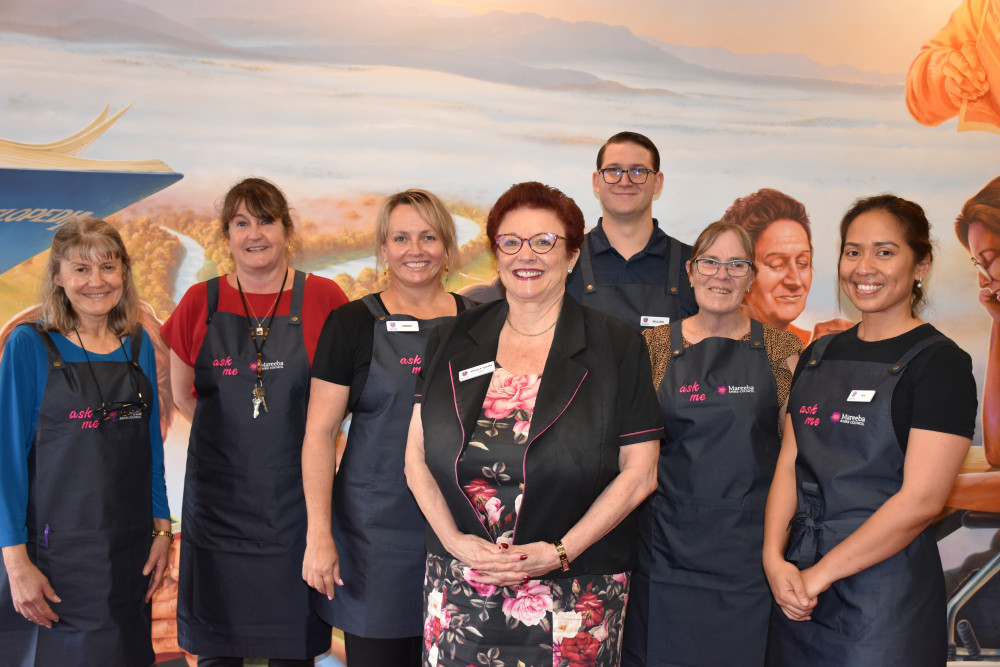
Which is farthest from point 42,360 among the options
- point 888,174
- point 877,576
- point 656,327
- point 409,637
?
point 888,174

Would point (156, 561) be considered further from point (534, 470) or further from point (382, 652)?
point (534, 470)

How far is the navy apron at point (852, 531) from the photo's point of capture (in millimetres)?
1741

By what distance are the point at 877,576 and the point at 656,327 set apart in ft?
3.08

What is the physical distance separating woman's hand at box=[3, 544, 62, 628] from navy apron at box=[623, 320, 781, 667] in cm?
172

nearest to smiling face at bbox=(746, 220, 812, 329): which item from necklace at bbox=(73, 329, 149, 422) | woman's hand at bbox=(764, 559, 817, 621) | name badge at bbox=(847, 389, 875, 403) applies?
name badge at bbox=(847, 389, 875, 403)

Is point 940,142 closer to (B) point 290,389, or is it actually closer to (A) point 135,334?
(B) point 290,389

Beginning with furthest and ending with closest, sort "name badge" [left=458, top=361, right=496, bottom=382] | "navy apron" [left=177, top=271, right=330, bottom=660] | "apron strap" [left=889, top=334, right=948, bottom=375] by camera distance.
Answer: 1. "navy apron" [left=177, top=271, right=330, bottom=660]
2. "apron strap" [left=889, top=334, right=948, bottom=375]
3. "name badge" [left=458, top=361, right=496, bottom=382]

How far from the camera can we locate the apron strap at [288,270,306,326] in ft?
7.77

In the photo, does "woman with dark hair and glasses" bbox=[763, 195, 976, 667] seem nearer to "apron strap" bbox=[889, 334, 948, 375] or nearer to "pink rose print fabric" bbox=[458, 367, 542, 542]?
"apron strap" bbox=[889, 334, 948, 375]

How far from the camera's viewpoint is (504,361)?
169 centimetres

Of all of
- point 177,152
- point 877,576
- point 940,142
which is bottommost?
point 877,576

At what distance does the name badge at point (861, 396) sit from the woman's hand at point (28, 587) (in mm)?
2268

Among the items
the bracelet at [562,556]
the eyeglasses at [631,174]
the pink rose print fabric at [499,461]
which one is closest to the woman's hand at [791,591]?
the bracelet at [562,556]

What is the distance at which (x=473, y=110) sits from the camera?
3.18 meters
